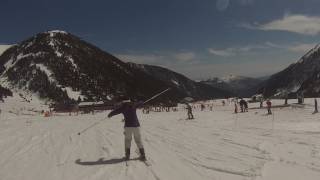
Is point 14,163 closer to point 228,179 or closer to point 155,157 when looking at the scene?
point 155,157

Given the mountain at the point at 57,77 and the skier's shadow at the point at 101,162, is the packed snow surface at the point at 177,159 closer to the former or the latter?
the skier's shadow at the point at 101,162

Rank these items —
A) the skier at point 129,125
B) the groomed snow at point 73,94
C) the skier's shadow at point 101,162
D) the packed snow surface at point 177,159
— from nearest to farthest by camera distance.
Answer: the packed snow surface at point 177,159 < the skier's shadow at point 101,162 < the skier at point 129,125 < the groomed snow at point 73,94

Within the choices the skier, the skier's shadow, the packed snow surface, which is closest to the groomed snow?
the packed snow surface

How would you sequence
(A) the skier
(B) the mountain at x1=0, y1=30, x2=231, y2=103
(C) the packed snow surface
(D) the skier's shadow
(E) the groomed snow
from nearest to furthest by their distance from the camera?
1. (C) the packed snow surface
2. (D) the skier's shadow
3. (A) the skier
4. (E) the groomed snow
5. (B) the mountain at x1=0, y1=30, x2=231, y2=103

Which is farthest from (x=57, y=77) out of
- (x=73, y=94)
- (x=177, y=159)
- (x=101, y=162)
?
(x=177, y=159)

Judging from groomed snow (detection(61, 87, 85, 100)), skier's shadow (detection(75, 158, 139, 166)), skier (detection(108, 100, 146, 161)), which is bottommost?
skier's shadow (detection(75, 158, 139, 166))

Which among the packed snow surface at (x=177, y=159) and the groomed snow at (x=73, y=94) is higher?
the groomed snow at (x=73, y=94)

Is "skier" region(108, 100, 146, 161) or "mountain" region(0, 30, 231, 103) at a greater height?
"mountain" region(0, 30, 231, 103)

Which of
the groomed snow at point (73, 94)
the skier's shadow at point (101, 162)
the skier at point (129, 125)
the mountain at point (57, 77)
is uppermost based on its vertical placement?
the mountain at point (57, 77)

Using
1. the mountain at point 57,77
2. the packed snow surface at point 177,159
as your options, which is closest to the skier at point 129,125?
the packed snow surface at point 177,159

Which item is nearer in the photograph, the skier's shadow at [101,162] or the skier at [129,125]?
the skier's shadow at [101,162]

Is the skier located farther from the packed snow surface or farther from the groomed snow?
the groomed snow

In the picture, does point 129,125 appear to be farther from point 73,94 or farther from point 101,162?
point 73,94

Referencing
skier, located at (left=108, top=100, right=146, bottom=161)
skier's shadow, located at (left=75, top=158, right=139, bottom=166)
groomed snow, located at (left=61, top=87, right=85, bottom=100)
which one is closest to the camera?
skier's shadow, located at (left=75, top=158, right=139, bottom=166)
